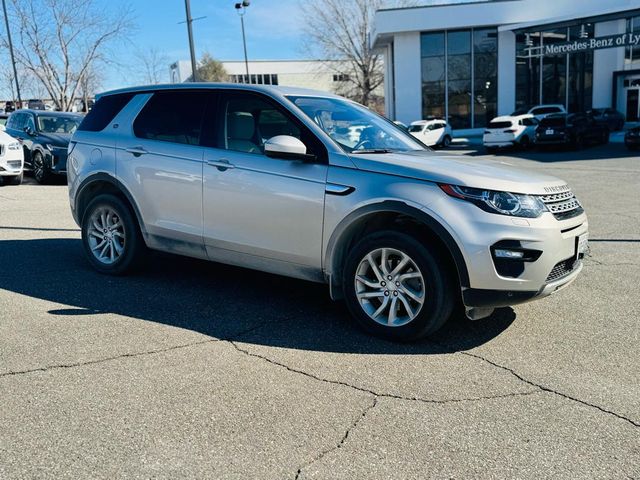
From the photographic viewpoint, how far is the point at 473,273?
4004mm

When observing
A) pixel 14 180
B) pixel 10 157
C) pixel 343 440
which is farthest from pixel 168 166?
pixel 14 180

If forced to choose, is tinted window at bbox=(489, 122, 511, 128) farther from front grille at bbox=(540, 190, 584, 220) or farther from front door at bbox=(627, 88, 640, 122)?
front grille at bbox=(540, 190, 584, 220)

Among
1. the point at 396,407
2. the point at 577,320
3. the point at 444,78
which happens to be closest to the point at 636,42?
the point at 444,78

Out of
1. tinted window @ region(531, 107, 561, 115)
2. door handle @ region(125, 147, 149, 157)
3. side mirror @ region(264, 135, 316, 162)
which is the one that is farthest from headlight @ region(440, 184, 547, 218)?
tinted window @ region(531, 107, 561, 115)

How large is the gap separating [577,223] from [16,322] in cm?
435

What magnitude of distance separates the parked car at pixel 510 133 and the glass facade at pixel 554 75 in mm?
11163

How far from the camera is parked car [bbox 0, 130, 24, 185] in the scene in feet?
46.4

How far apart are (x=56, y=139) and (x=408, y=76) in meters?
28.6

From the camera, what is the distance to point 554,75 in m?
38.8

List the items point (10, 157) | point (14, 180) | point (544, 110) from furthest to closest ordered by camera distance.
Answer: point (544, 110), point (14, 180), point (10, 157)

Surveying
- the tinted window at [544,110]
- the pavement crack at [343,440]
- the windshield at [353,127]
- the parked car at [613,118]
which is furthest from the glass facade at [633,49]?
the pavement crack at [343,440]

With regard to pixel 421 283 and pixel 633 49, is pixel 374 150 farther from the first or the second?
pixel 633 49

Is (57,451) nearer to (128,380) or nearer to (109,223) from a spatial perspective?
(128,380)

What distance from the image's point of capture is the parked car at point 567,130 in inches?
1001
